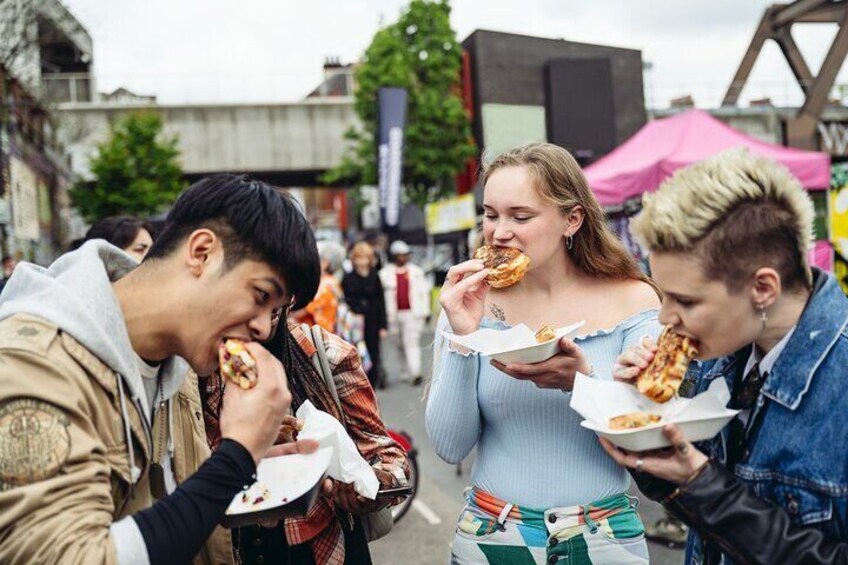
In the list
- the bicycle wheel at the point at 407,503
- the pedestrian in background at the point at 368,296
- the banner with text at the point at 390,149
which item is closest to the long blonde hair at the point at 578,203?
the bicycle wheel at the point at 407,503

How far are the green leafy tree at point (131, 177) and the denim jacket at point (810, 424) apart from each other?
813 inches

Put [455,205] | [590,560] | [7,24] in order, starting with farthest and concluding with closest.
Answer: [455,205] < [7,24] < [590,560]

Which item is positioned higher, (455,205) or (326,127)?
(326,127)

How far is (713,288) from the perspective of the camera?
1655 millimetres

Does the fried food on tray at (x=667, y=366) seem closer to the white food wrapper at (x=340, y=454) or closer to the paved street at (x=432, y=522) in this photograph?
the white food wrapper at (x=340, y=454)

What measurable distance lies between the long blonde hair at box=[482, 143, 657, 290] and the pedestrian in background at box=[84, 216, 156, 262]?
105 inches

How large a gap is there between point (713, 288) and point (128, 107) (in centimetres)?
3043

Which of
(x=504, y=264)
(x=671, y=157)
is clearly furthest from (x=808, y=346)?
(x=671, y=157)

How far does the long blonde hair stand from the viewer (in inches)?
98.7

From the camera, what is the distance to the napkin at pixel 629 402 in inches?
65.4

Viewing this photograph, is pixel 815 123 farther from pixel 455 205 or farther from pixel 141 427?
pixel 141 427

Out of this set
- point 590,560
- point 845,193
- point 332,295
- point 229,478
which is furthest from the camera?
point 332,295

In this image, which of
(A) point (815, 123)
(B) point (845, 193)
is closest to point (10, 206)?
(B) point (845, 193)

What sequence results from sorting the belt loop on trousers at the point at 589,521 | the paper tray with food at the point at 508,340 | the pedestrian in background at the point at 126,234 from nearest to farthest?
the paper tray with food at the point at 508,340 < the belt loop on trousers at the point at 589,521 < the pedestrian in background at the point at 126,234
